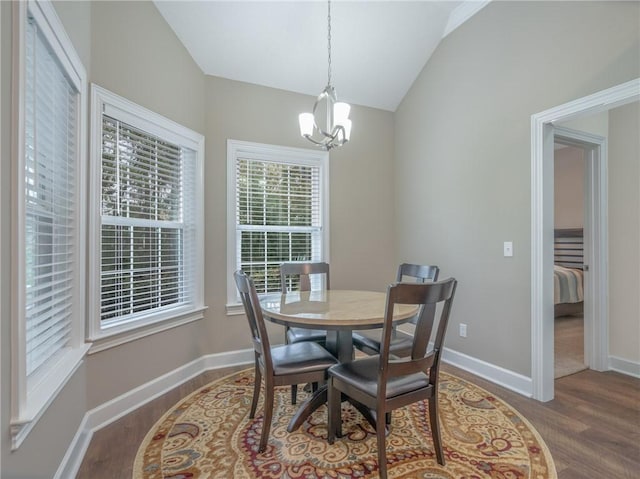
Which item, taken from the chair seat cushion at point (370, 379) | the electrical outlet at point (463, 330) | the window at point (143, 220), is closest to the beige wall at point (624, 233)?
the electrical outlet at point (463, 330)

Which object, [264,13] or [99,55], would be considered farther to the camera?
[264,13]

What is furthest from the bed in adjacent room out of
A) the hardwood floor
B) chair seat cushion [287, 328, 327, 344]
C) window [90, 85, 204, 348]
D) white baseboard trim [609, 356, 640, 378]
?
window [90, 85, 204, 348]

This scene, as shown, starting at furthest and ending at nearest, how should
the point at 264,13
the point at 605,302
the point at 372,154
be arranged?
1. the point at 372,154
2. the point at 605,302
3. the point at 264,13

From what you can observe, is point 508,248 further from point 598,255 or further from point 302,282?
point 302,282

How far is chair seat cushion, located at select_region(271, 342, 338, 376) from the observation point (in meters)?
1.86

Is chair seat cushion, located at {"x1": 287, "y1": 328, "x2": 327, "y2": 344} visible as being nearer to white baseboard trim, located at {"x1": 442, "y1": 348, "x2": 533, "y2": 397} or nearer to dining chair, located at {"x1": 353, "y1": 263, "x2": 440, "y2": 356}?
dining chair, located at {"x1": 353, "y1": 263, "x2": 440, "y2": 356}

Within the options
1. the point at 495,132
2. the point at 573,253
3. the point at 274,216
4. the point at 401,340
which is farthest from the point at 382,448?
the point at 573,253

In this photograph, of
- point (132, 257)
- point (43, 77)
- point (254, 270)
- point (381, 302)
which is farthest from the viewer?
point (254, 270)

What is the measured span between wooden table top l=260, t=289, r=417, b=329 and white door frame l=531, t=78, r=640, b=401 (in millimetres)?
1151

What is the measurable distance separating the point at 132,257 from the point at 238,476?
5.41 feet

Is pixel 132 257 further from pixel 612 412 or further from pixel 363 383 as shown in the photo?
pixel 612 412

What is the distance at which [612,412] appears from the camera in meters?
2.23

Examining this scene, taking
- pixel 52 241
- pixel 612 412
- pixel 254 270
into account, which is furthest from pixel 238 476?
pixel 612 412

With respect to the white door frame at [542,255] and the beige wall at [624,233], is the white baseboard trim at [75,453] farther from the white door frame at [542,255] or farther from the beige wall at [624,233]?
the beige wall at [624,233]
